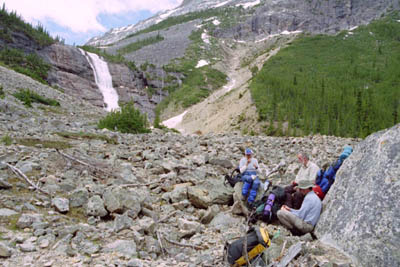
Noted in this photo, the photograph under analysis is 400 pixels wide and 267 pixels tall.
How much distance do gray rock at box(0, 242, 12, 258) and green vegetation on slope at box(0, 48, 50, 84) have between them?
124 feet

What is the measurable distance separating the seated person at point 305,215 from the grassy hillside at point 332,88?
20349 millimetres

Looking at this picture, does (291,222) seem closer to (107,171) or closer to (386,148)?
(386,148)

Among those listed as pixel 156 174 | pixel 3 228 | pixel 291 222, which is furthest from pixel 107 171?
pixel 291 222

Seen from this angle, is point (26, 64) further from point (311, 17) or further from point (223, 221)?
point (311, 17)

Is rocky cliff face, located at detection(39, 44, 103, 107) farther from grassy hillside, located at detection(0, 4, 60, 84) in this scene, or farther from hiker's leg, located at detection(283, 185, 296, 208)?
hiker's leg, located at detection(283, 185, 296, 208)

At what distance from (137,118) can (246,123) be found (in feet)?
46.7

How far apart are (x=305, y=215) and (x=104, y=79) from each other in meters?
49.9

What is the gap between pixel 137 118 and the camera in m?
18.2

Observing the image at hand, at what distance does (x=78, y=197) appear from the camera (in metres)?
5.38

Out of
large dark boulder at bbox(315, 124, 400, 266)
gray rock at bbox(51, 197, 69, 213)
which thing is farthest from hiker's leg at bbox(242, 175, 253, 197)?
gray rock at bbox(51, 197, 69, 213)

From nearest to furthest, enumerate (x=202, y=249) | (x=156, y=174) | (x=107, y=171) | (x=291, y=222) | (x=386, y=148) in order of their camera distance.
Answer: (x=386, y=148) → (x=202, y=249) → (x=291, y=222) → (x=107, y=171) → (x=156, y=174)

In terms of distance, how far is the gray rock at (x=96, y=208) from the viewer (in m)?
5.07

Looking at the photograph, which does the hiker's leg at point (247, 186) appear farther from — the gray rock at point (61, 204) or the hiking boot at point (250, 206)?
the gray rock at point (61, 204)

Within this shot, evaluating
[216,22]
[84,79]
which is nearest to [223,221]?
[84,79]
